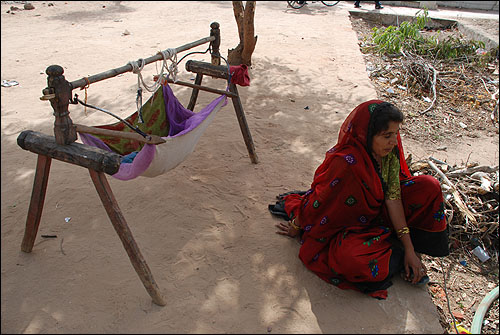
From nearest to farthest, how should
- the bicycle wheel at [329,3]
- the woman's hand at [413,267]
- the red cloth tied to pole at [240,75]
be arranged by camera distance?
the woman's hand at [413,267] → the red cloth tied to pole at [240,75] → the bicycle wheel at [329,3]

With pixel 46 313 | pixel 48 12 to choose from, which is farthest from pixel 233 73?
pixel 48 12

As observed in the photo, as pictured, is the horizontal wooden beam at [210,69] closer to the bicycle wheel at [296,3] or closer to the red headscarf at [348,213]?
the red headscarf at [348,213]

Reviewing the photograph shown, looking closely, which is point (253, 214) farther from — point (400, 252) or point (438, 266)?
point (438, 266)

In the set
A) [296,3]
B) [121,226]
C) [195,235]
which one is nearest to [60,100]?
[121,226]

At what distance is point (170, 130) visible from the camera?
298cm

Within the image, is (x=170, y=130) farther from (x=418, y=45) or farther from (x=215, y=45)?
(x=418, y=45)

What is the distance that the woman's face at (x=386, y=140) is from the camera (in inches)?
77.8

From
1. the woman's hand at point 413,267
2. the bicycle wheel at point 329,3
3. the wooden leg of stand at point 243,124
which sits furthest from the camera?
the bicycle wheel at point 329,3

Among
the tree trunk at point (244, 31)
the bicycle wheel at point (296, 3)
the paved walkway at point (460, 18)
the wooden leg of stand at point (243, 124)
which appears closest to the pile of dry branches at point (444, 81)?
the paved walkway at point (460, 18)

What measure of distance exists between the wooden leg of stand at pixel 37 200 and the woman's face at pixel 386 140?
5.50 feet

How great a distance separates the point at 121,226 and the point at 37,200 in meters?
0.60

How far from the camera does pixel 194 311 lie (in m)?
1.96

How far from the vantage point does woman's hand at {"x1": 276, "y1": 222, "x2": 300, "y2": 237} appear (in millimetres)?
2453

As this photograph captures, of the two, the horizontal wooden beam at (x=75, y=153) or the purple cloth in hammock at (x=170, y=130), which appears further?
the purple cloth in hammock at (x=170, y=130)
